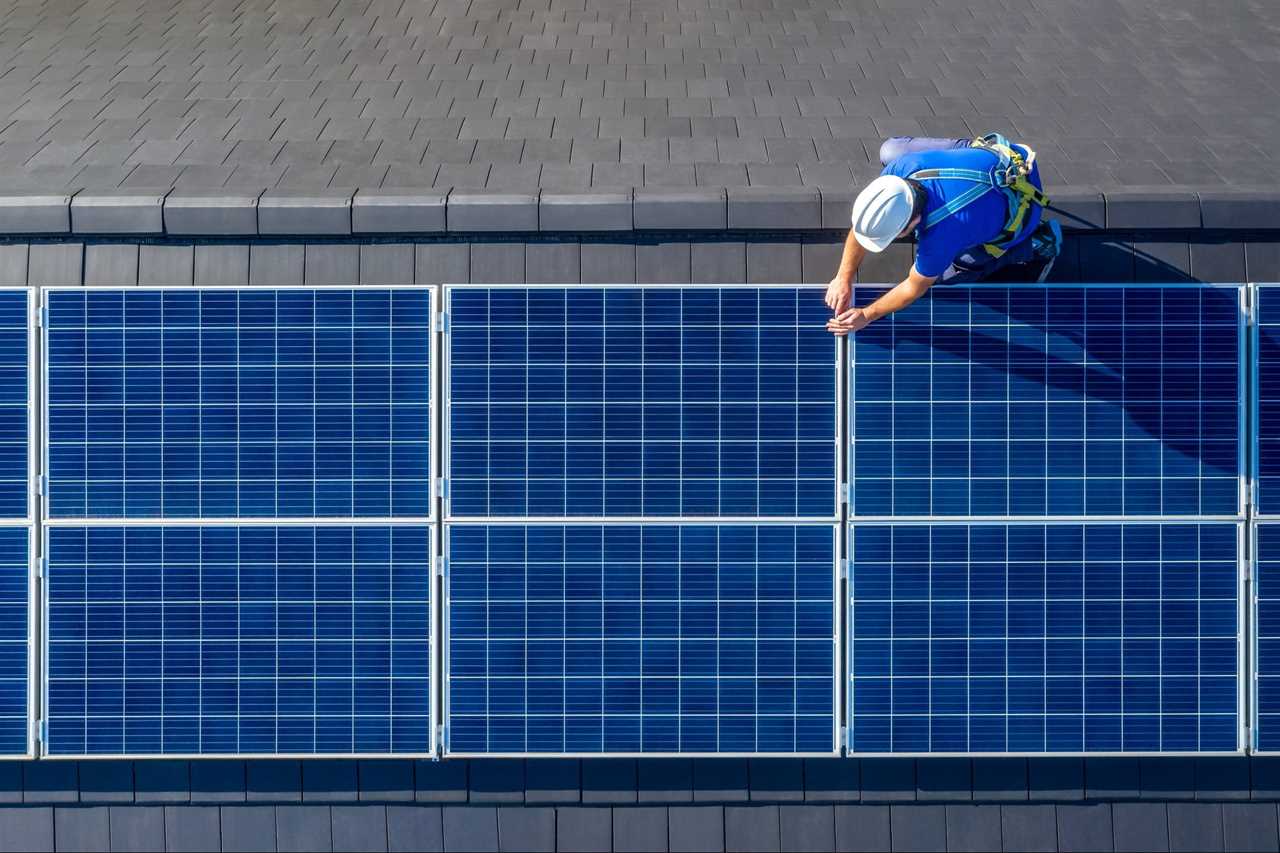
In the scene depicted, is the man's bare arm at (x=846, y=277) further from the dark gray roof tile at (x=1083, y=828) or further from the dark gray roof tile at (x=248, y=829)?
the dark gray roof tile at (x=248, y=829)

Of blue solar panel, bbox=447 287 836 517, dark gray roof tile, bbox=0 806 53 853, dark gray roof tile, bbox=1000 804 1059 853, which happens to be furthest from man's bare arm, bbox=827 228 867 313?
dark gray roof tile, bbox=0 806 53 853

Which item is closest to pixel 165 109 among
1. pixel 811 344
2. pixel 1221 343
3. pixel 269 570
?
pixel 269 570

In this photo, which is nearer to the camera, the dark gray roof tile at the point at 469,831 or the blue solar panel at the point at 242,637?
the blue solar panel at the point at 242,637

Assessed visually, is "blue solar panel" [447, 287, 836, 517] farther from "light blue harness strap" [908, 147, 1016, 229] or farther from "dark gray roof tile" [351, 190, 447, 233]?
"light blue harness strap" [908, 147, 1016, 229]

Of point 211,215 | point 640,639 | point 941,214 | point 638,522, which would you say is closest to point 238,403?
point 211,215

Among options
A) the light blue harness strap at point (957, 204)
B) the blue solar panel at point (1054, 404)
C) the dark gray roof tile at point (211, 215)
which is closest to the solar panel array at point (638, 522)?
the blue solar panel at point (1054, 404)

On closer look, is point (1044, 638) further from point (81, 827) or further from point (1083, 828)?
point (81, 827)

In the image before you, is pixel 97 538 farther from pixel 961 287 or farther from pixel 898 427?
pixel 961 287

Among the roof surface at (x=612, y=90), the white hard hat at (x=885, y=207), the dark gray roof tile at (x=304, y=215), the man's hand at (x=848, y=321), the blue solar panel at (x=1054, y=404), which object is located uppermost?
the roof surface at (x=612, y=90)
